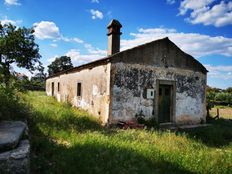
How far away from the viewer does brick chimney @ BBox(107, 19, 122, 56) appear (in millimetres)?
12414

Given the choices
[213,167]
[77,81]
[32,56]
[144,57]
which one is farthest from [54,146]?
[32,56]

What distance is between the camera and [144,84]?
11.1 meters

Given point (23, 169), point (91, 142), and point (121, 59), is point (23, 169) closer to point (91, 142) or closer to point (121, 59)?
point (91, 142)

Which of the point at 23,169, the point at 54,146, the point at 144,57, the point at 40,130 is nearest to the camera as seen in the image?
the point at 23,169

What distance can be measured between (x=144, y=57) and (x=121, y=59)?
1309 millimetres

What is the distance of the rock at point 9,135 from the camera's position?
12.4ft

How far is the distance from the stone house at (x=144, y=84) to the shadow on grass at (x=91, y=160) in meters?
4.74

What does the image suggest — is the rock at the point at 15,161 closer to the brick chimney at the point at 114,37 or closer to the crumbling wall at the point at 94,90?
the crumbling wall at the point at 94,90

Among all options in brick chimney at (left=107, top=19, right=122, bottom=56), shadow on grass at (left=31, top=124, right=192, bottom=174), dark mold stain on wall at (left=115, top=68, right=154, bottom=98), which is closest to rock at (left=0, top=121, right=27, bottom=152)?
shadow on grass at (left=31, top=124, right=192, bottom=174)

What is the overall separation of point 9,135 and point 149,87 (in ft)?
25.9

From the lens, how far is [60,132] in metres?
7.23

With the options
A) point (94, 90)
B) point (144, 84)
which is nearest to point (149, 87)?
point (144, 84)

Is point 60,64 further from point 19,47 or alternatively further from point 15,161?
point 15,161

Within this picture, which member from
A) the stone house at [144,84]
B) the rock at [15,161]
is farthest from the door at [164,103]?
the rock at [15,161]
